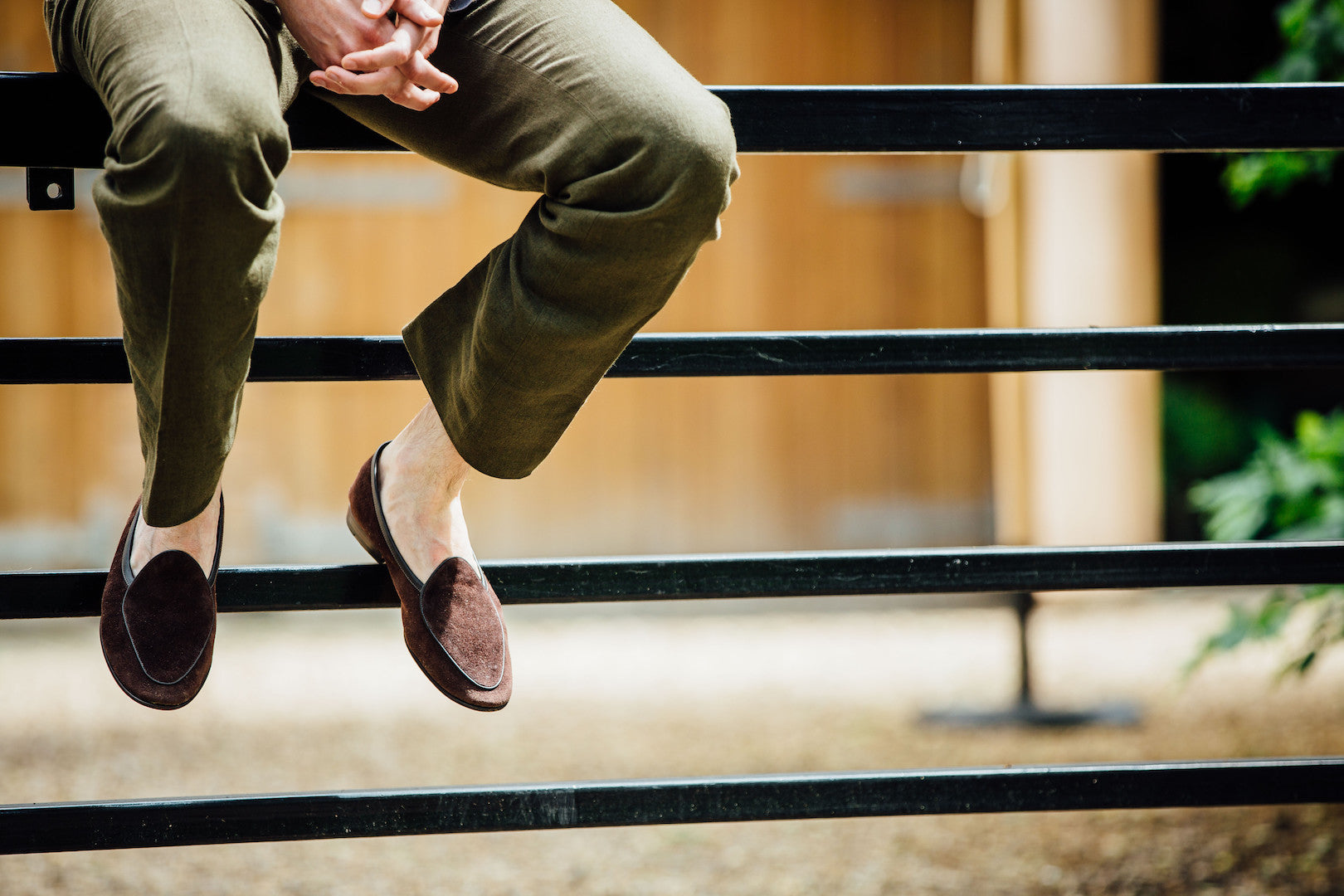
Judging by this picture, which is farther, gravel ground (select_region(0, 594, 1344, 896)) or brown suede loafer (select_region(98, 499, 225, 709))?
gravel ground (select_region(0, 594, 1344, 896))

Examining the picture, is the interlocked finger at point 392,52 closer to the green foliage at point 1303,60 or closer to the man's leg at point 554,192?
the man's leg at point 554,192

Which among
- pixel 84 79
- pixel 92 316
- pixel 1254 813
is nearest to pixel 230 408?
pixel 84 79

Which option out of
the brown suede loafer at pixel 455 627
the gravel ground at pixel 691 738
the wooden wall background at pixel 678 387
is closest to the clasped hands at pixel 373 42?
the brown suede loafer at pixel 455 627

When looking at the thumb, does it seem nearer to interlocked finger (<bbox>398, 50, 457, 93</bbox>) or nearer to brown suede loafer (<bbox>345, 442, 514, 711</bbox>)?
interlocked finger (<bbox>398, 50, 457, 93</bbox>)

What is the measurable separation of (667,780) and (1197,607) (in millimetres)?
2977

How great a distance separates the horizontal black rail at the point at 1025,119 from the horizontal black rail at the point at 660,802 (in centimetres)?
68

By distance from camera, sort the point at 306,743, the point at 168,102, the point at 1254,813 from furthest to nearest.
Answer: the point at 306,743 → the point at 1254,813 → the point at 168,102

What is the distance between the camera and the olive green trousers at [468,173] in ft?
2.89

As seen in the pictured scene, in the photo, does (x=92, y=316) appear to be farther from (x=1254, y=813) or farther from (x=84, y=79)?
(x=1254, y=813)

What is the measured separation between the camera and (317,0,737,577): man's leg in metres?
1.00

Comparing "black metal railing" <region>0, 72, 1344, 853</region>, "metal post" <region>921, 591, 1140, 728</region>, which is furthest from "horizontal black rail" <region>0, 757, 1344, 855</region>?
"metal post" <region>921, 591, 1140, 728</region>

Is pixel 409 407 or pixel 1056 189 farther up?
pixel 1056 189

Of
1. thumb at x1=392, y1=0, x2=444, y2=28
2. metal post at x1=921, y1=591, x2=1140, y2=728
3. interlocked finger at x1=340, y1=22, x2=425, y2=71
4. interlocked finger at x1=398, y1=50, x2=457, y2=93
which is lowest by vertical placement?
metal post at x1=921, y1=591, x2=1140, y2=728

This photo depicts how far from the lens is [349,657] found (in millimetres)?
3328
